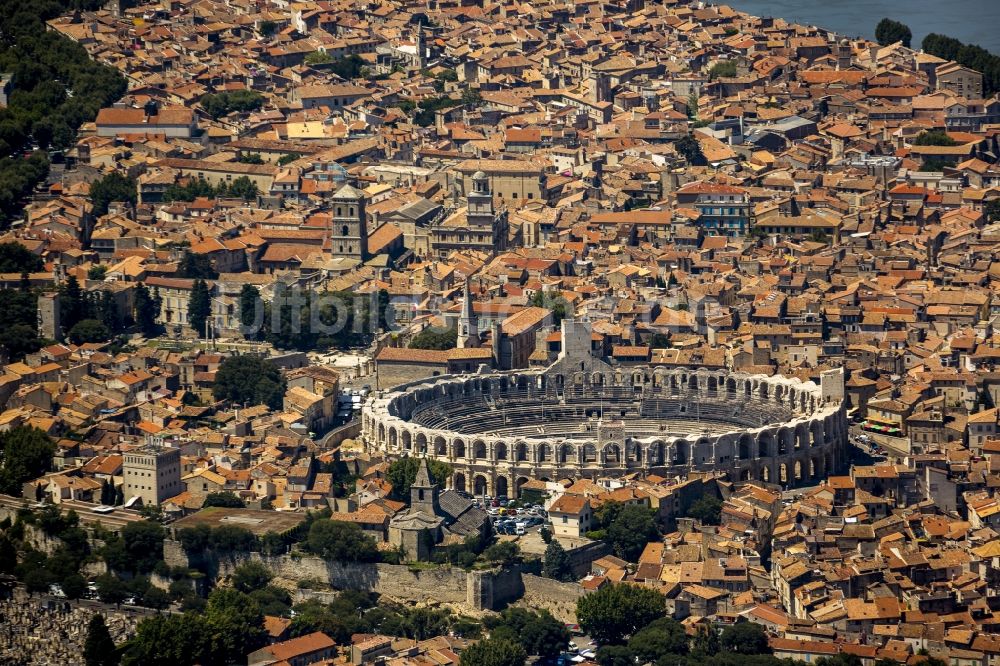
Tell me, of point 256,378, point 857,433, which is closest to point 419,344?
point 256,378

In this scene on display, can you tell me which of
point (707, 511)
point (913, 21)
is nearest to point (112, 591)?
point (707, 511)

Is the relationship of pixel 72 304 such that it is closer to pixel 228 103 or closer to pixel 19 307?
pixel 19 307

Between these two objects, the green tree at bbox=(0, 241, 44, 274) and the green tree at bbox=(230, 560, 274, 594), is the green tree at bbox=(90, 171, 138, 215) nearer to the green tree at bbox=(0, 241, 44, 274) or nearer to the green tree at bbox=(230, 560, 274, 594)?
the green tree at bbox=(0, 241, 44, 274)

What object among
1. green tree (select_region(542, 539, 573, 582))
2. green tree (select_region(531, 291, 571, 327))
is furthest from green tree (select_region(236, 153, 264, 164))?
green tree (select_region(542, 539, 573, 582))

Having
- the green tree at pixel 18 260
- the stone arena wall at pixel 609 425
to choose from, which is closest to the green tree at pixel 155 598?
the stone arena wall at pixel 609 425

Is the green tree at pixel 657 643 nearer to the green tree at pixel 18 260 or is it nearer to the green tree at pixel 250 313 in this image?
the green tree at pixel 250 313

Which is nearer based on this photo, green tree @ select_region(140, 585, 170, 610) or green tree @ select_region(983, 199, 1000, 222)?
green tree @ select_region(140, 585, 170, 610)
